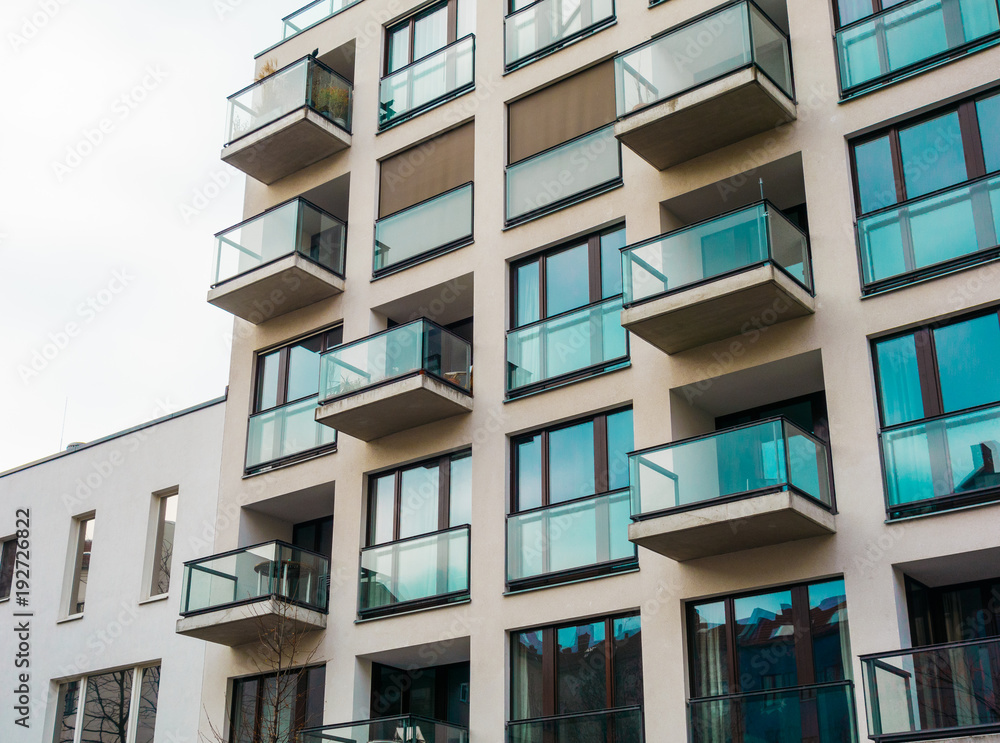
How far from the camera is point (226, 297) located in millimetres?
23469

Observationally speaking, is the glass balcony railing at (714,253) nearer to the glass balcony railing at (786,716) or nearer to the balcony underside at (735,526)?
the balcony underside at (735,526)

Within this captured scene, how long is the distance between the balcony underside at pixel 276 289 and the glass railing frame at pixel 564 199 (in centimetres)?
368

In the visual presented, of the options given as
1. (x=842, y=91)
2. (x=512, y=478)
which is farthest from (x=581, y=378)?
(x=842, y=91)

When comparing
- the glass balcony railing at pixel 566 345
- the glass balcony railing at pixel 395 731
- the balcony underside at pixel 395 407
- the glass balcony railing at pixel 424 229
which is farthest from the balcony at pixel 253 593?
the glass balcony railing at pixel 424 229

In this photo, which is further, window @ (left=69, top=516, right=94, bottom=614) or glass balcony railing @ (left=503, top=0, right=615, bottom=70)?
window @ (left=69, top=516, right=94, bottom=614)

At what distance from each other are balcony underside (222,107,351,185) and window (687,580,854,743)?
11.9 m

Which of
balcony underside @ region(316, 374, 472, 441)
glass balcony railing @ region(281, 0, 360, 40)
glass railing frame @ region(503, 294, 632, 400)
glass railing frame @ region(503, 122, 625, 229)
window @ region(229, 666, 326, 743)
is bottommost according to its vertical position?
window @ region(229, 666, 326, 743)

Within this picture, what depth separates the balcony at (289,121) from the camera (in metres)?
23.8

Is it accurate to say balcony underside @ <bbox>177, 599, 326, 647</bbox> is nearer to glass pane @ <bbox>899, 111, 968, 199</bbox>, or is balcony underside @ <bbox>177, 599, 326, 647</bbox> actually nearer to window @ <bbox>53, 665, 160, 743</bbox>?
window @ <bbox>53, 665, 160, 743</bbox>

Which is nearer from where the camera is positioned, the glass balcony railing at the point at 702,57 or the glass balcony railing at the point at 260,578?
the glass balcony railing at the point at 702,57

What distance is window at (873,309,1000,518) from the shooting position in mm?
14984

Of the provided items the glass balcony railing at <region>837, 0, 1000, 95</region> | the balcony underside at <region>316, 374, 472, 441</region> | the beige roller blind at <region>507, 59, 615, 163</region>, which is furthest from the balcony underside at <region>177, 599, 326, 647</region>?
the glass balcony railing at <region>837, 0, 1000, 95</region>

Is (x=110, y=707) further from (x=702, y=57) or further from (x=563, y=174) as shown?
(x=702, y=57)

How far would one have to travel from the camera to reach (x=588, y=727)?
1670 centimetres
